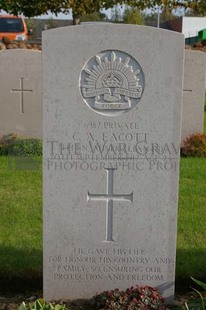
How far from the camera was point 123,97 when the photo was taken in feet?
10.9

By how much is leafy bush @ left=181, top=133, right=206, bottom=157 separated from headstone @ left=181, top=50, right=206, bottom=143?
0.37 m

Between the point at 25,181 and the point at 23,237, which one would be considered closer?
the point at 23,237

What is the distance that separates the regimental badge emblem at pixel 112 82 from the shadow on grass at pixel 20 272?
1535 mm

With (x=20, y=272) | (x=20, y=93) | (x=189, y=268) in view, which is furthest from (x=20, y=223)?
(x=20, y=93)

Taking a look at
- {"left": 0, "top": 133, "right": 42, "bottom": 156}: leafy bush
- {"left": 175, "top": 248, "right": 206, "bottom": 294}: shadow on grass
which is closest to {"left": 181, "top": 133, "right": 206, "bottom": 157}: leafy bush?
{"left": 0, "top": 133, "right": 42, "bottom": 156}: leafy bush

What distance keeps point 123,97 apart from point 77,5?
11.3 m

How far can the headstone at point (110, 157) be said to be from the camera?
3.26 m

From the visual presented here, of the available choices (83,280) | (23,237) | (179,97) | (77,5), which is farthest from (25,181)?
(77,5)

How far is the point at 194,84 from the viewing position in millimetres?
8359

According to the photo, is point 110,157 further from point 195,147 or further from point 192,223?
point 195,147

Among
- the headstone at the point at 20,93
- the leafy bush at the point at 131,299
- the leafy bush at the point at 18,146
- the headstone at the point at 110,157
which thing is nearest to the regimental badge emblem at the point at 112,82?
the headstone at the point at 110,157

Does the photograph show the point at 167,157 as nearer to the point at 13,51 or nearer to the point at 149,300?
the point at 149,300

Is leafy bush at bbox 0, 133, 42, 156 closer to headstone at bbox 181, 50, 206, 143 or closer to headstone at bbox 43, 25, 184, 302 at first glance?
headstone at bbox 181, 50, 206, 143

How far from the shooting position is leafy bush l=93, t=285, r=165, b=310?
10.9 ft
